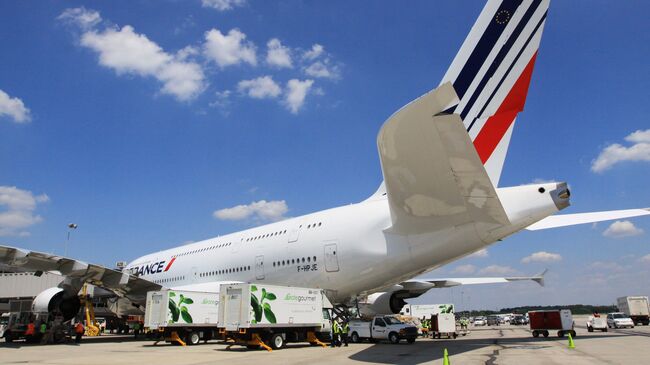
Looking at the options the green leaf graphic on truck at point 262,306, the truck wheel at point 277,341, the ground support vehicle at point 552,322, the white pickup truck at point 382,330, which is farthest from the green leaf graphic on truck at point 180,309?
the ground support vehicle at point 552,322

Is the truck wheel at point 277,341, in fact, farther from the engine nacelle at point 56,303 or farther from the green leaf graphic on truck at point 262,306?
the engine nacelle at point 56,303

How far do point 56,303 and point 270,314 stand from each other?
10289 millimetres

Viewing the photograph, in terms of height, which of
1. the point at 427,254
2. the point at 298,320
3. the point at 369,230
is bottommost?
the point at 298,320

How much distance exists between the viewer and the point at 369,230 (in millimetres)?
14805

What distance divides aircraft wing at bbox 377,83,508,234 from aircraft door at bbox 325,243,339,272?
3552 mm

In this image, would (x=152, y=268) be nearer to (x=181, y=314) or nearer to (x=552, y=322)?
(x=181, y=314)

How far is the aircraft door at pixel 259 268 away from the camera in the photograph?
18734mm

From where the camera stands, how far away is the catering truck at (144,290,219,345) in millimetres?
17656

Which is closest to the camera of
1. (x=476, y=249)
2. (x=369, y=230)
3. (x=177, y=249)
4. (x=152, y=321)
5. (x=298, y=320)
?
(x=476, y=249)

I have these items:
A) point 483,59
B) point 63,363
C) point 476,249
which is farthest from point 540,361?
point 63,363

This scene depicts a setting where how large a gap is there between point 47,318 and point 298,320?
1179cm

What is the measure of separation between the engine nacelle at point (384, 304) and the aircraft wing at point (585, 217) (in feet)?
27.3

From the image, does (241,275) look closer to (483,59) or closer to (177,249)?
(177,249)

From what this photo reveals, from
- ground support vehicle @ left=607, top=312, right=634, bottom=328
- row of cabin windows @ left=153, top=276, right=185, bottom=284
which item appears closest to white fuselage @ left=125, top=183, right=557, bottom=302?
row of cabin windows @ left=153, top=276, right=185, bottom=284
